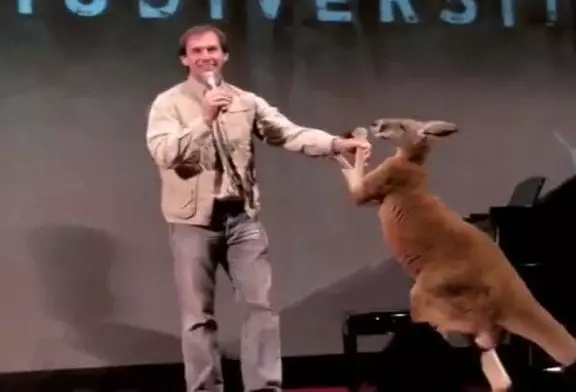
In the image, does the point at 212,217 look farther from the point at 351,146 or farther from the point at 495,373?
the point at 495,373

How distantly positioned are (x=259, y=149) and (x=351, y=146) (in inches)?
48.8

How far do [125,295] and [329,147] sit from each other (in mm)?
1336

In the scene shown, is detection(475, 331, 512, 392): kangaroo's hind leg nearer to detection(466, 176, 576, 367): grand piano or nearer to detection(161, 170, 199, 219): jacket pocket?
detection(466, 176, 576, 367): grand piano

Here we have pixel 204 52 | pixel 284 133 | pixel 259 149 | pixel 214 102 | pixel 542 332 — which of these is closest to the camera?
pixel 542 332

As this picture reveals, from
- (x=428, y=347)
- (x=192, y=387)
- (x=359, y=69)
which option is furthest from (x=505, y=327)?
(x=359, y=69)

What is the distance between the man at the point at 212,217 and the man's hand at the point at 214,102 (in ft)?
0.32

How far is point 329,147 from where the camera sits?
10.5 ft

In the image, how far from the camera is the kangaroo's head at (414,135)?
2.74 metres

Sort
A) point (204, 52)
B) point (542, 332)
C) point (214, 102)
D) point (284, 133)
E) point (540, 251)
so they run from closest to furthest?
point (542, 332) < point (214, 102) < point (204, 52) < point (284, 133) < point (540, 251)

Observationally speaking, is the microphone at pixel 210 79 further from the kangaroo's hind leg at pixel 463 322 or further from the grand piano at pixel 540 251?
the grand piano at pixel 540 251

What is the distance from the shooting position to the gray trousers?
10.1 feet

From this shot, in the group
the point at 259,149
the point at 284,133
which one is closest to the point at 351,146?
the point at 284,133

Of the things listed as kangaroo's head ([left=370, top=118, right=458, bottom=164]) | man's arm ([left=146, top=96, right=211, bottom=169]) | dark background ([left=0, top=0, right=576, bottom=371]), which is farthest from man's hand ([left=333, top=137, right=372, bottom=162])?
dark background ([left=0, top=0, right=576, bottom=371])

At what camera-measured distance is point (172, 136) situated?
300 cm
